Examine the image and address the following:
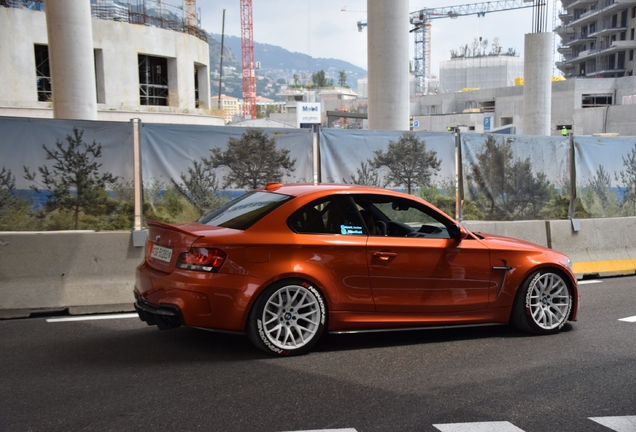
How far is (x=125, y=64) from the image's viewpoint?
134ft

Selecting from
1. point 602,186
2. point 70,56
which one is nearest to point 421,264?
point 602,186

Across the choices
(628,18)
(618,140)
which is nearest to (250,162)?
(618,140)

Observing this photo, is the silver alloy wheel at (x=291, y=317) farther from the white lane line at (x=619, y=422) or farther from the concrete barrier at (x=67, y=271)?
the concrete barrier at (x=67, y=271)

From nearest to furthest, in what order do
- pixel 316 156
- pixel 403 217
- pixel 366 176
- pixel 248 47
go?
pixel 403 217 < pixel 316 156 < pixel 366 176 < pixel 248 47

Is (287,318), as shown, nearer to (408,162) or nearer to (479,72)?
(408,162)

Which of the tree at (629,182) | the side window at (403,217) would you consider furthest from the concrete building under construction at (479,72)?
the side window at (403,217)

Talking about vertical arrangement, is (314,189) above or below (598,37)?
below

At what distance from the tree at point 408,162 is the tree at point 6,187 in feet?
17.4

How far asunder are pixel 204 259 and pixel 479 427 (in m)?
2.65

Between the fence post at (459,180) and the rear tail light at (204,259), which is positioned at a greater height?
the fence post at (459,180)

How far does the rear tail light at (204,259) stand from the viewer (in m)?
5.76

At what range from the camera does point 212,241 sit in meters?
5.80

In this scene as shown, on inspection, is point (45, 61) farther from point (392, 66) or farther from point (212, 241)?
point (212, 241)

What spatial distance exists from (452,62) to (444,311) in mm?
150619
